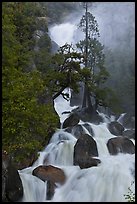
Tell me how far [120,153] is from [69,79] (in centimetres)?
608

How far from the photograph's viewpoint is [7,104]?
9.13 m

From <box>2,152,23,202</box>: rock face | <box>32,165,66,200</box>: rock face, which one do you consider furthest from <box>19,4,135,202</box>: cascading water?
<box>2,152,23,202</box>: rock face

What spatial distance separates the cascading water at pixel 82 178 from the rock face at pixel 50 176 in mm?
191

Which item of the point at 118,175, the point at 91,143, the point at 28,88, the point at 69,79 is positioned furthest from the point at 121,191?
the point at 69,79

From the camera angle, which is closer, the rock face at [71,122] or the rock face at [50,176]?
the rock face at [50,176]

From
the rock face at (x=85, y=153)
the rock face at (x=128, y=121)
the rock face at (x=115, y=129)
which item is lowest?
the rock face at (x=85, y=153)

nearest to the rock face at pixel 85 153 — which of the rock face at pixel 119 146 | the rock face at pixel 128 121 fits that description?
the rock face at pixel 119 146

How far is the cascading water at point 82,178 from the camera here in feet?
47.9

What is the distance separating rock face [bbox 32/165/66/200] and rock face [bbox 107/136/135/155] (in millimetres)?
4311

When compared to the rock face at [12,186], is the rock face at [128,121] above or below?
above

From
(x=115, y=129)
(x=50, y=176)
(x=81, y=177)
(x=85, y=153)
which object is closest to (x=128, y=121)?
(x=115, y=129)

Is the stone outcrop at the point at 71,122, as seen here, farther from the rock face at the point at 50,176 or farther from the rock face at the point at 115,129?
the rock face at the point at 50,176

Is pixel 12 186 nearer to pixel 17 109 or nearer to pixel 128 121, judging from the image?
pixel 17 109

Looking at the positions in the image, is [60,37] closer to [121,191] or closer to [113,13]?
[113,13]
